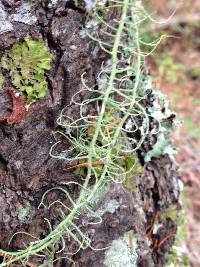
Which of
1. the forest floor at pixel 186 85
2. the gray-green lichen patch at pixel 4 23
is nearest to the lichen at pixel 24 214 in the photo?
the gray-green lichen patch at pixel 4 23

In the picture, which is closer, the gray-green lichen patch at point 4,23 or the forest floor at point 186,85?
the gray-green lichen patch at point 4,23

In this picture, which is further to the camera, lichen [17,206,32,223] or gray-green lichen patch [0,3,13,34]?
lichen [17,206,32,223]

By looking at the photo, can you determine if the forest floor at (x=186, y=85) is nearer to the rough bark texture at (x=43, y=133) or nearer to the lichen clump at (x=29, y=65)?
the rough bark texture at (x=43, y=133)

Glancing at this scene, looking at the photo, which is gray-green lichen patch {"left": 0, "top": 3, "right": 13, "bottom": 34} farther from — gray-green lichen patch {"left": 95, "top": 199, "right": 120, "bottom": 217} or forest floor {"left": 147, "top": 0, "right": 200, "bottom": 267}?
forest floor {"left": 147, "top": 0, "right": 200, "bottom": 267}

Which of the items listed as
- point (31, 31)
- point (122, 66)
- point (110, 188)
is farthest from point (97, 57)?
point (110, 188)

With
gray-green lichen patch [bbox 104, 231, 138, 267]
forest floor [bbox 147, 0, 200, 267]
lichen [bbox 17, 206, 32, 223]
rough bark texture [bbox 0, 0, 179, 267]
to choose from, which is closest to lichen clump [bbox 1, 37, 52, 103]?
rough bark texture [bbox 0, 0, 179, 267]

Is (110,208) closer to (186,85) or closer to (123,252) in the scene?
(123,252)

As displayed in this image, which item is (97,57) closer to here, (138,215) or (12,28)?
(12,28)

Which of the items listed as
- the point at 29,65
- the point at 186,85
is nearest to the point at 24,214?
the point at 29,65
